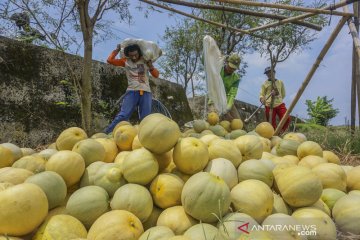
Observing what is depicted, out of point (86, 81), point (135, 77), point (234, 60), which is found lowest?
point (86, 81)

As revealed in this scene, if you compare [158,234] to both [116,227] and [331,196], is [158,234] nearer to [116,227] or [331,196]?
[116,227]

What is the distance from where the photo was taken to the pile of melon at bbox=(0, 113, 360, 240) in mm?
1578

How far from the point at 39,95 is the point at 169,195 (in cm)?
434

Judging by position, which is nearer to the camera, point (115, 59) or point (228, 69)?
point (115, 59)

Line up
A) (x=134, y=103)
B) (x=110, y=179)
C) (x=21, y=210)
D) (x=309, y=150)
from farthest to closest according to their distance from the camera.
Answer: (x=134, y=103)
(x=309, y=150)
(x=110, y=179)
(x=21, y=210)

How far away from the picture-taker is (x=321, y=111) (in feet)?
51.3

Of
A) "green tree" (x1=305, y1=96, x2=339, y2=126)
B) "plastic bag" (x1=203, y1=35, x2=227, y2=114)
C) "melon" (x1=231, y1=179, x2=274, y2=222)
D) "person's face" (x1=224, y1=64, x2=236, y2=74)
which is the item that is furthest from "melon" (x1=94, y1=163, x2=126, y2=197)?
"green tree" (x1=305, y1=96, x2=339, y2=126)

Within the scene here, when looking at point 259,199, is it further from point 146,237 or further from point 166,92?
point 166,92

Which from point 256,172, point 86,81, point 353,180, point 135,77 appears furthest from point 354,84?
point 86,81

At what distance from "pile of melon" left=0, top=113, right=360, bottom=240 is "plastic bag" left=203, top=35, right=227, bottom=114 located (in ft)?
11.1

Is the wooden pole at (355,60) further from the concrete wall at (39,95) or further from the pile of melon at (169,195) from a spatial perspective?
the concrete wall at (39,95)

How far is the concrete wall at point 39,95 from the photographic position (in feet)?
16.1

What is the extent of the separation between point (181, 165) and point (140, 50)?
3.76 meters

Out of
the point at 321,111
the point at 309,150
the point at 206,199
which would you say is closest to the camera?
the point at 206,199
